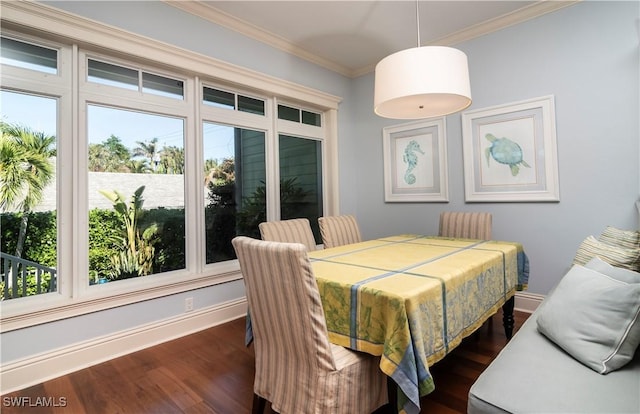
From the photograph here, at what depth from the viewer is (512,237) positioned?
3.20m

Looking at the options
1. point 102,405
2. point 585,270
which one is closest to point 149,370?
point 102,405

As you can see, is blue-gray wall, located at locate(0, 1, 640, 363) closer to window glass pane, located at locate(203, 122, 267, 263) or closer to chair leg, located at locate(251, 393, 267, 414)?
window glass pane, located at locate(203, 122, 267, 263)

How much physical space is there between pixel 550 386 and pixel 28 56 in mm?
3287

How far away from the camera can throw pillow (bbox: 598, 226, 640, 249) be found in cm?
194

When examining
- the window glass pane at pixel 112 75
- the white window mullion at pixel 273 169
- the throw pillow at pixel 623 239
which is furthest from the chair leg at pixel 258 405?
the window glass pane at pixel 112 75

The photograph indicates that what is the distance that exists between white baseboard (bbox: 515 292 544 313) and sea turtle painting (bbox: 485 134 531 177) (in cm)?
118

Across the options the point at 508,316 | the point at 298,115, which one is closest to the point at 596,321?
the point at 508,316

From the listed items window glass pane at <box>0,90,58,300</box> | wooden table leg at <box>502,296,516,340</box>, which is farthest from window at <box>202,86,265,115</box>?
wooden table leg at <box>502,296,516,340</box>

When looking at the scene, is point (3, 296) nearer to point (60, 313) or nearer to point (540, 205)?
point (60, 313)

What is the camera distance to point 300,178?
395 cm

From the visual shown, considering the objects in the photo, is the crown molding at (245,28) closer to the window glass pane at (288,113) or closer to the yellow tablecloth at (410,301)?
the window glass pane at (288,113)

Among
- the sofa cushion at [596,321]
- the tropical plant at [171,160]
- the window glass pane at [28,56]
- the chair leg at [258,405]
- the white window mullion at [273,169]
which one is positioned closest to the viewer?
the sofa cushion at [596,321]

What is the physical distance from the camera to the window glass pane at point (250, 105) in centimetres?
332

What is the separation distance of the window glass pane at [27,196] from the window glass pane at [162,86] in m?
0.67
